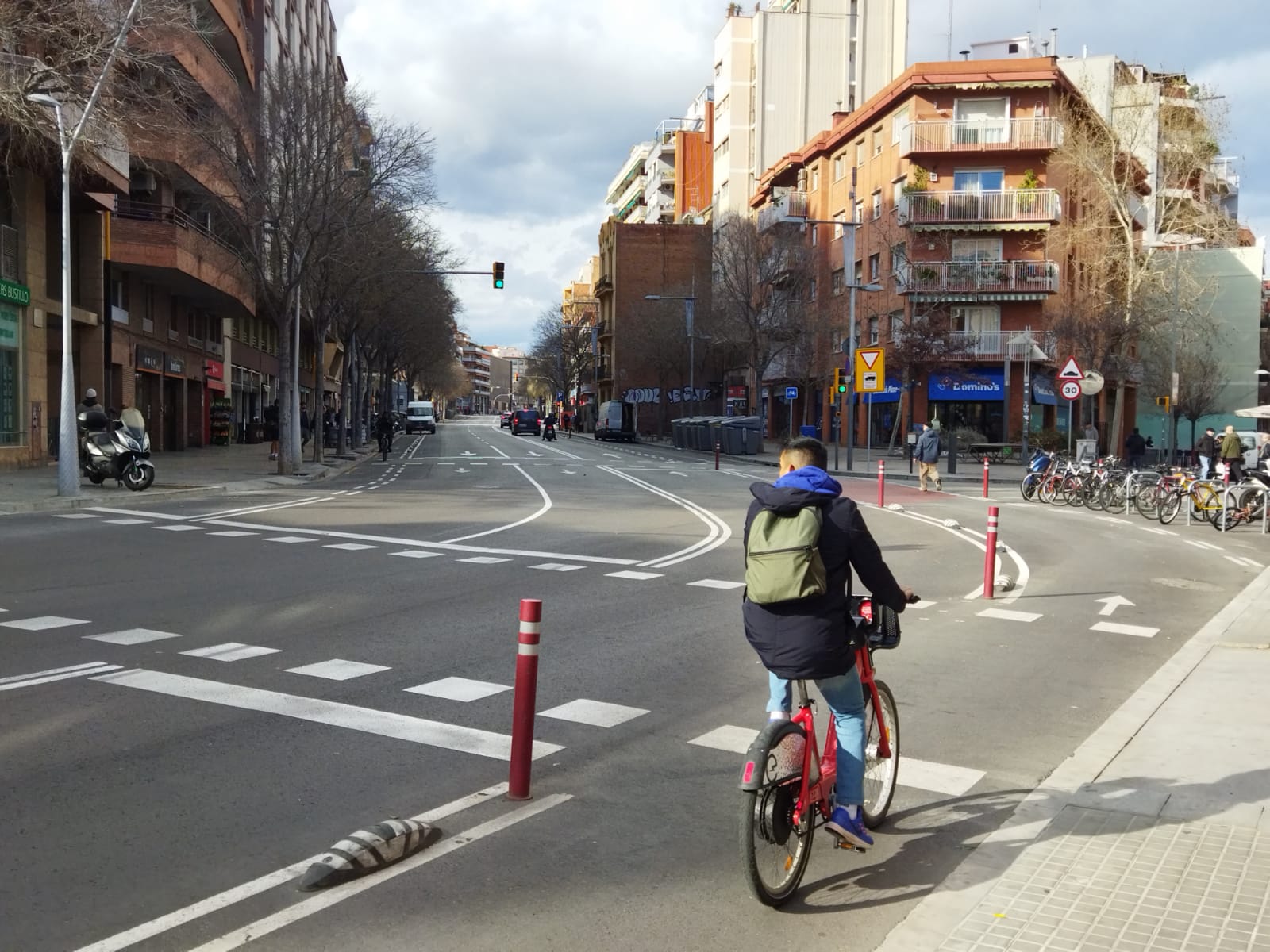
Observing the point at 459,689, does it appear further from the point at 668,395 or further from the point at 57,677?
the point at 668,395

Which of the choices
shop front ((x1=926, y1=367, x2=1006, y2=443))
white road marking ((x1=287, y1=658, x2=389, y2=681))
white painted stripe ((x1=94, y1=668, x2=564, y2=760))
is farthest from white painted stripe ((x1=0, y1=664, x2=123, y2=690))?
shop front ((x1=926, y1=367, x2=1006, y2=443))

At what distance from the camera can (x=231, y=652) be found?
762 cm

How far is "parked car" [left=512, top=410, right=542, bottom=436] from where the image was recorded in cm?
8194

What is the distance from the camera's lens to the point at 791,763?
3.81 meters

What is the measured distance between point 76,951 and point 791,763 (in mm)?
2300

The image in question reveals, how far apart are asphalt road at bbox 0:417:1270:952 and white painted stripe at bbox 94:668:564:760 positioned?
3cm

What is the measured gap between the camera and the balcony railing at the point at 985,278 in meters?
45.5

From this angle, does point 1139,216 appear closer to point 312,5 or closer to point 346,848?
point 312,5

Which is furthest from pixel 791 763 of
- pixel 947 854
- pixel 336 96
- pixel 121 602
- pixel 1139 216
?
pixel 1139 216

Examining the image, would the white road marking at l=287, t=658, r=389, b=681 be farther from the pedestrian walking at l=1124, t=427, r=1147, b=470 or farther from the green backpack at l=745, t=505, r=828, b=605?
the pedestrian walking at l=1124, t=427, r=1147, b=470

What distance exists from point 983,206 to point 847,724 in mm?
45503

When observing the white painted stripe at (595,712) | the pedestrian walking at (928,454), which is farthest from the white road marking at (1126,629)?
the pedestrian walking at (928,454)

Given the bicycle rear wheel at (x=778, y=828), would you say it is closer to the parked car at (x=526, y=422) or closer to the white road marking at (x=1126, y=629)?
the white road marking at (x=1126, y=629)

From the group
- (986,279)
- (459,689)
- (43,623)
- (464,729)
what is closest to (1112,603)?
(459,689)
